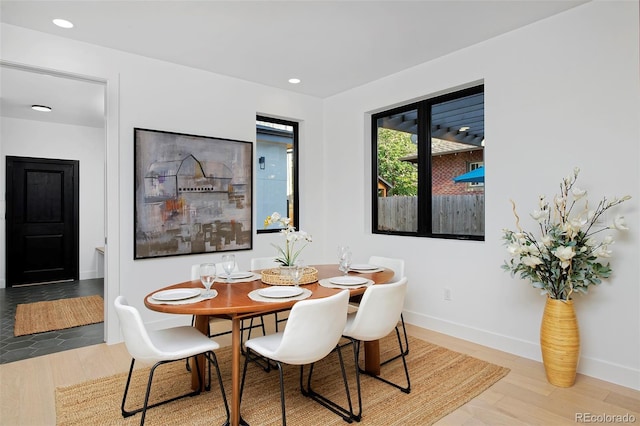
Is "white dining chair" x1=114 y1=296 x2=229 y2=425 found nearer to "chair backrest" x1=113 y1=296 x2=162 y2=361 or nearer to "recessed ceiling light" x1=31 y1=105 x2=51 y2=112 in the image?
"chair backrest" x1=113 y1=296 x2=162 y2=361

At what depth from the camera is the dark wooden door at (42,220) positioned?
5922 millimetres

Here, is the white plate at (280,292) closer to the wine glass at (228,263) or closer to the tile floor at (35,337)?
the wine glass at (228,263)

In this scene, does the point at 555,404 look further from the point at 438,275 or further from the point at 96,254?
the point at 96,254

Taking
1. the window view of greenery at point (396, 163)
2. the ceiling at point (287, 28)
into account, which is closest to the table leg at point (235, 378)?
the ceiling at point (287, 28)

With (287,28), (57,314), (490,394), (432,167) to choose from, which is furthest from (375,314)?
(57,314)

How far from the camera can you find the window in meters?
4.64

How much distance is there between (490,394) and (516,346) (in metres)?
0.82

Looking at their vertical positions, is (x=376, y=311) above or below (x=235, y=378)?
above

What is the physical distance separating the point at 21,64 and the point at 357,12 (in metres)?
2.73

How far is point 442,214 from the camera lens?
12.5ft

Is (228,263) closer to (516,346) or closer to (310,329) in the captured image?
(310,329)

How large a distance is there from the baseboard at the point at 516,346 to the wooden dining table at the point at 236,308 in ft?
3.96

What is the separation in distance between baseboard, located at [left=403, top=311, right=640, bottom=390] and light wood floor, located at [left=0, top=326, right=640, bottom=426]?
0.18ft

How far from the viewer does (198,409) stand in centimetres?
227
